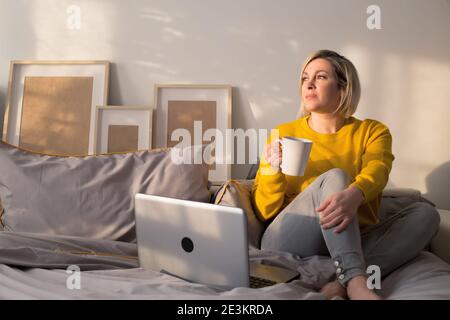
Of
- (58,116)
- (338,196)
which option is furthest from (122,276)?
(58,116)

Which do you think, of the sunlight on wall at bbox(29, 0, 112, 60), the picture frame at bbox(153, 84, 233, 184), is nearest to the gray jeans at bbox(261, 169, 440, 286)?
the picture frame at bbox(153, 84, 233, 184)

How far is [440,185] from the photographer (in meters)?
2.57

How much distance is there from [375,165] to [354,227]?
35 cm

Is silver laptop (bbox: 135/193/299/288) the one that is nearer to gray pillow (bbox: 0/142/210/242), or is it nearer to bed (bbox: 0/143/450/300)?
bed (bbox: 0/143/450/300)

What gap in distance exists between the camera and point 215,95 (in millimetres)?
2604

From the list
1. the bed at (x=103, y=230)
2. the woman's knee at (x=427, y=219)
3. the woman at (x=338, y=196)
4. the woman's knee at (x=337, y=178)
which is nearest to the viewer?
the bed at (x=103, y=230)

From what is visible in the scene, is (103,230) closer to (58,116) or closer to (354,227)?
(354,227)

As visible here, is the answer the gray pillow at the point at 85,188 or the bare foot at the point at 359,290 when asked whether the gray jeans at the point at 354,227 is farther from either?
the gray pillow at the point at 85,188

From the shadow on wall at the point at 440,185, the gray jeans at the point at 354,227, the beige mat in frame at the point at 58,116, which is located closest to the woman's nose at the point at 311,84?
the gray jeans at the point at 354,227

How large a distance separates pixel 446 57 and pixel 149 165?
5.75 ft

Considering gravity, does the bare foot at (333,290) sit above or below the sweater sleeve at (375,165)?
below

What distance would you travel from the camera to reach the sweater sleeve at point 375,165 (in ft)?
4.77

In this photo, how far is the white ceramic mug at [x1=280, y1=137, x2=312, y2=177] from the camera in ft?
4.37

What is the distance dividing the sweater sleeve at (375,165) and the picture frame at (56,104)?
1510 millimetres
